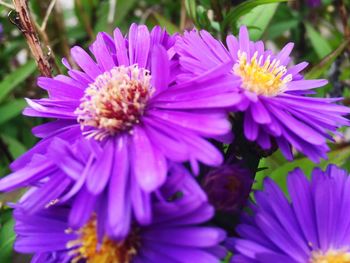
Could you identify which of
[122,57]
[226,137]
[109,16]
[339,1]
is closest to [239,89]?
[226,137]

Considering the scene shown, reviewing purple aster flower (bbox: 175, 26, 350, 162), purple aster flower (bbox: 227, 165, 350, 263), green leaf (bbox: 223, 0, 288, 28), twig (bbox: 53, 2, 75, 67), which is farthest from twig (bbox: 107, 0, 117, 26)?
purple aster flower (bbox: 227, 165, 350, 263)

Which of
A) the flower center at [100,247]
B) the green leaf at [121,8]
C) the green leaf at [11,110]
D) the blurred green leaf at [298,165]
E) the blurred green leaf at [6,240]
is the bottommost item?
the blurred green leaf at [298,165]

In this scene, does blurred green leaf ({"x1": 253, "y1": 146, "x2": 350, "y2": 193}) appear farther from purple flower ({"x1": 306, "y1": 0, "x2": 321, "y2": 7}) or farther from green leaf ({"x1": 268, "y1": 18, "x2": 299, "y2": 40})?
purple flower ({"x1": 306, "y1": 0, "x2": 321, "y2": 7})

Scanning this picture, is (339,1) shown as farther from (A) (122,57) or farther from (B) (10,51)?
(B) (10,51)

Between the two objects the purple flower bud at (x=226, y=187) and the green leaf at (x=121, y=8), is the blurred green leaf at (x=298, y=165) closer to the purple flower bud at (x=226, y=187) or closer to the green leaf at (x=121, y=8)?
the purple flower bud at (x=226, y=187)

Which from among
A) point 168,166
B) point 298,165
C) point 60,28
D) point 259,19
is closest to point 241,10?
point 259,19

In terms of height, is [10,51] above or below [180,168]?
above

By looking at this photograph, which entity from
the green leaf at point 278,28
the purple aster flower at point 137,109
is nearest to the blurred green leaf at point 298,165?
the purple aster flower at point 137,109
